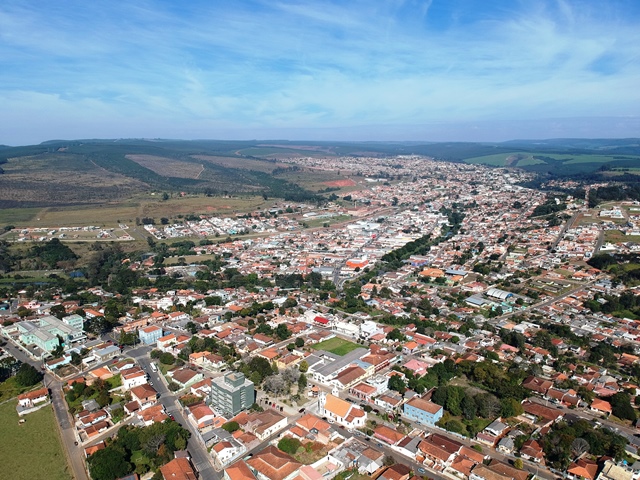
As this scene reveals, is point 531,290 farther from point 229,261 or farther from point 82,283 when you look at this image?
point 82,283

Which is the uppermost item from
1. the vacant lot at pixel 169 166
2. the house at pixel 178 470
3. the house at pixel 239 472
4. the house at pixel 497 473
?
the vacant lot at pixel 169 166

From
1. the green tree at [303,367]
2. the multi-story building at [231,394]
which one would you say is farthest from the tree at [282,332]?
the multi-story building at [231,394]

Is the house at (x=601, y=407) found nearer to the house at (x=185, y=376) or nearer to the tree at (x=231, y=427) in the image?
the tree at (x=231, y=427)

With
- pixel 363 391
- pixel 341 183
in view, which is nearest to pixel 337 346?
pixel 363 391

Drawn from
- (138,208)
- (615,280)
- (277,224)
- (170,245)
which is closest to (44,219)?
(138,208)

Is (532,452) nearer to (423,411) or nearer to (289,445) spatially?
(423,411)
